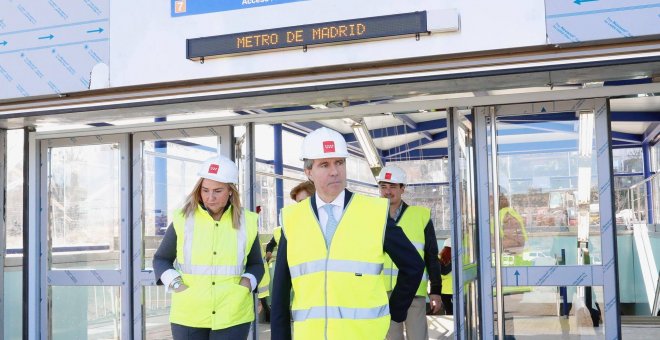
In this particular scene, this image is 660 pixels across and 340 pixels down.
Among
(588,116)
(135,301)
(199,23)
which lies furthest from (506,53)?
(135,301)

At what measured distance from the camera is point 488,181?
5492 mm

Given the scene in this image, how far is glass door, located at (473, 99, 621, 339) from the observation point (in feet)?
16.9

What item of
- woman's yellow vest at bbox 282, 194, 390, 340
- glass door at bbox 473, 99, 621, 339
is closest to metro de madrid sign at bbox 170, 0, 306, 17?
glass door at bbox 473, 99, 621, 339

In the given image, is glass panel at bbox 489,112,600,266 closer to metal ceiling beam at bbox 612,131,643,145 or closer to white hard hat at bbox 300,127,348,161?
white hard hat at bbox 300,127,348,161

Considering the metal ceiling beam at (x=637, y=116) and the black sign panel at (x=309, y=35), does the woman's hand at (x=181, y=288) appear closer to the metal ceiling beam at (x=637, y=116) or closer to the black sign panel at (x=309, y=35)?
the black sign panel at (x=309, y=35)

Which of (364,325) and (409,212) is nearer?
(364,325)

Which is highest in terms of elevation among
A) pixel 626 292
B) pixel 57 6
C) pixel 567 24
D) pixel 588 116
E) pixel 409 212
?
pixel 57 6

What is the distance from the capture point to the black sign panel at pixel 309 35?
4.18 metres

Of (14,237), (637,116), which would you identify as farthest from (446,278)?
(637,116)

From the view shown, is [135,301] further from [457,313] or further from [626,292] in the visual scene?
[626,292]

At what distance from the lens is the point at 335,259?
2746 mm

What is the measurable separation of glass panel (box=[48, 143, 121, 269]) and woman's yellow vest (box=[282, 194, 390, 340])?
4.10m

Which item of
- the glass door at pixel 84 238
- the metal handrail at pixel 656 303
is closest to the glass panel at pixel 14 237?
the glass door at pixel 84 238

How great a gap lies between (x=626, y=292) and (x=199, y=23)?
807 cm
